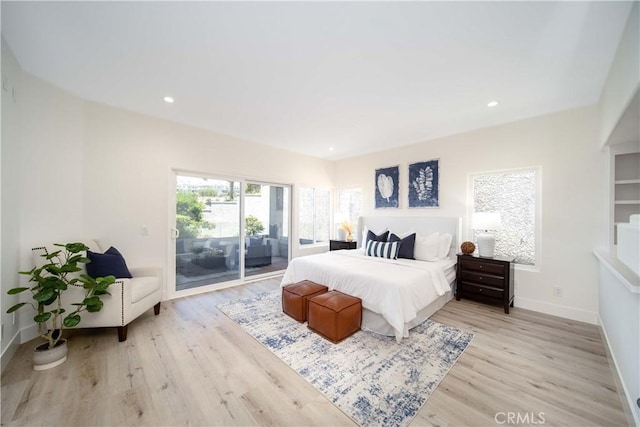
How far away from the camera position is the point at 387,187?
15.9 ft

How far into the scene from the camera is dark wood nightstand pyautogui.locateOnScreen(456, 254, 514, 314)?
122 inches

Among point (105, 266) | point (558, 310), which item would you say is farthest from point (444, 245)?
point (105, 266)

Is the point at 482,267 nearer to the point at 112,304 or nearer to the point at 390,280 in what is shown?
the point at 390,280

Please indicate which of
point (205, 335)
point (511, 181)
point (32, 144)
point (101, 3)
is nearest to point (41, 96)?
point (32, 144)

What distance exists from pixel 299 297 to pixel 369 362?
1068 millimetres

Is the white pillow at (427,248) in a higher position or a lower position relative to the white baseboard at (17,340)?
higher

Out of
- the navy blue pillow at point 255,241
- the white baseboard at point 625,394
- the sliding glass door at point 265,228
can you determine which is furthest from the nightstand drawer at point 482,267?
the navy blue pillow at point 255,241

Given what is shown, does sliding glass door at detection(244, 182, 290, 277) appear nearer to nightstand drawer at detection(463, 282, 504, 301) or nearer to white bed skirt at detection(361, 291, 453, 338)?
white bed skirt at detection(361, 291, 453, 338)

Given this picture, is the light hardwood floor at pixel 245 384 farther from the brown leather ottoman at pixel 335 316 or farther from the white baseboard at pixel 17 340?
the brown leather ottoman at pixel 335 316

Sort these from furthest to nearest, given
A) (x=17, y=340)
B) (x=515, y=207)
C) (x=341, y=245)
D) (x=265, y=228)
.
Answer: (x=341, y=245)
(x=265, y=228)
(x=515, y=207)
(x=17, y=340)

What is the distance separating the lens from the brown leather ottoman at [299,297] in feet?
9.25

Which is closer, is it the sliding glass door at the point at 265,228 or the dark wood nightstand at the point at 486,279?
the dark wood nightstand at the point at 486,279

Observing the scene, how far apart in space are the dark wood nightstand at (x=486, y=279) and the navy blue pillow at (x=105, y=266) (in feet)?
14.5

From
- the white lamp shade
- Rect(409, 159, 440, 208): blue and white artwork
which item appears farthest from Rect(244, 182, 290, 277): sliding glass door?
the white lamp shade
